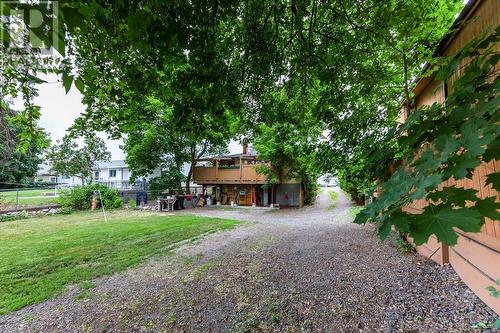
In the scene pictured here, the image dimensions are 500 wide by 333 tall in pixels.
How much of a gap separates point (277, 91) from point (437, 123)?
3.80m

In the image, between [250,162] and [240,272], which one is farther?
[250,162]

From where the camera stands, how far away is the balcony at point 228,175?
631 inches

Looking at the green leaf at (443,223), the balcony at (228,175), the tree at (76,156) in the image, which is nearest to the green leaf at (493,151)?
the green leaf at (443,223)

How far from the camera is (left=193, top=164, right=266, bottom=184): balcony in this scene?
16.0 meters

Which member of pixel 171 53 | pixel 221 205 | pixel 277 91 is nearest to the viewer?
pixel 171 53

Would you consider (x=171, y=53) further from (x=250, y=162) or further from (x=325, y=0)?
(x=250, y=162)

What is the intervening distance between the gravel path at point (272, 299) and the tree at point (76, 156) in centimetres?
2082

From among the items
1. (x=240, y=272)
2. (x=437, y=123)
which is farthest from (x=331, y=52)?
(x=240, y=272)

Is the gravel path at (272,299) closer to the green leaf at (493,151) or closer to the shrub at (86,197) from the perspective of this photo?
the green leaf at (493,151)

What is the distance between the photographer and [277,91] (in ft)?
16.2

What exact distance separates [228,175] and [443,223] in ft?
53.1

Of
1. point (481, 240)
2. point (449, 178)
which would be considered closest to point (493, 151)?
point (449, 178)

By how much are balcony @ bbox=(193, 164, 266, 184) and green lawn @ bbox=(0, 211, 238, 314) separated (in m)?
6.75

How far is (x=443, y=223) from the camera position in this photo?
3.26 ft
